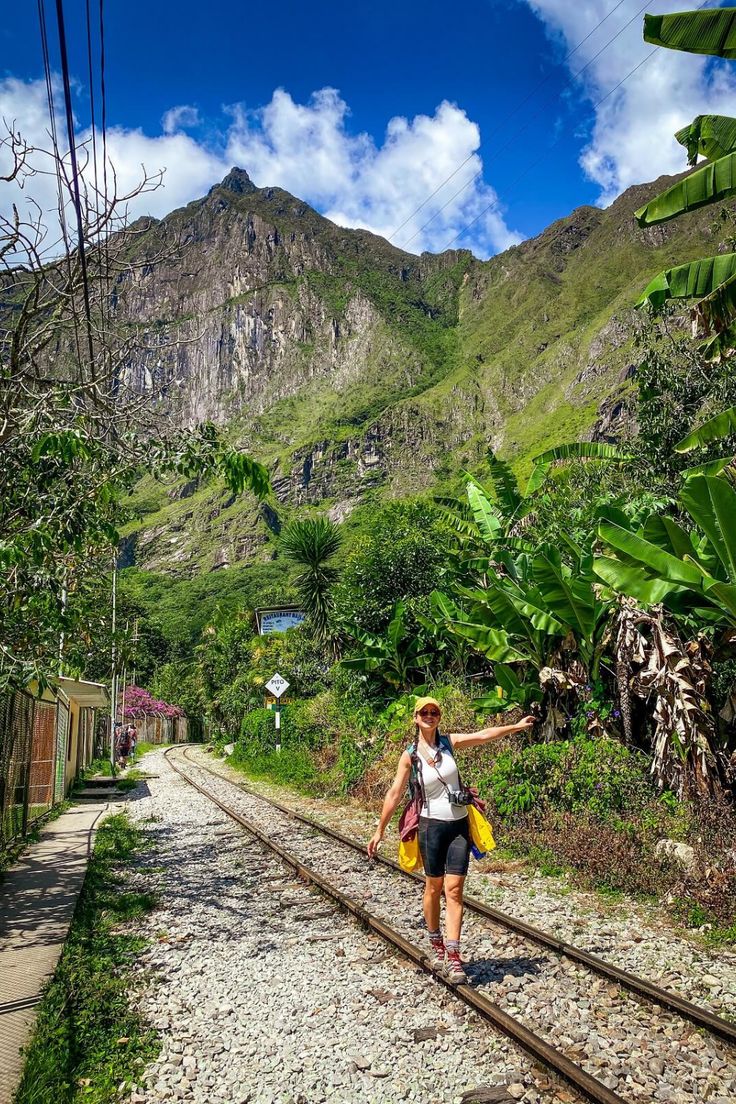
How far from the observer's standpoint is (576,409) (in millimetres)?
118688

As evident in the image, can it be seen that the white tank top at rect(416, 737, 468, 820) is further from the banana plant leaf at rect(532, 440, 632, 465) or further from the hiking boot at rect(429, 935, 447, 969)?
the banana plant leaf at rect(532, 440, 632, 465)

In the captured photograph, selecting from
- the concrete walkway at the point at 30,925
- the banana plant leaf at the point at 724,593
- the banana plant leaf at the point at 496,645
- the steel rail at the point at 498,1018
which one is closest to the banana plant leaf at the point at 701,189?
the banana plant leaf at the point at 724,593

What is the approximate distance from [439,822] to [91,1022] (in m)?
2.58

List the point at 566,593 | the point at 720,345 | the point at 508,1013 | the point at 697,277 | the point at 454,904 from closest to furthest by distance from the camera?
the point at 508,1013 < the point at 454,904 < the point at 697,277 < the point at 720,345 < the point at 566,593

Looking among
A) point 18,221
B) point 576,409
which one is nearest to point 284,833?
point 18,221

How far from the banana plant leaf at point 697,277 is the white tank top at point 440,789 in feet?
17.5

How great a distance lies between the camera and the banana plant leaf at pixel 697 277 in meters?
7.30

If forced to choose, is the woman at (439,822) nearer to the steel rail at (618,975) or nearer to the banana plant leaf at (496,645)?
the steel rail at (618,975)

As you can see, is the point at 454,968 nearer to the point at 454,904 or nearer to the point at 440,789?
the point at 454,904

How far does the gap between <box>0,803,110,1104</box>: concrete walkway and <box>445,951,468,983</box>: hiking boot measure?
2595 mm

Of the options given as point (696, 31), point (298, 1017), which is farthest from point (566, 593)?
point (696, 31)

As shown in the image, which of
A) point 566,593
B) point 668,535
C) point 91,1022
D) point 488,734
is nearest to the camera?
point 91,1022

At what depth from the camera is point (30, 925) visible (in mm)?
6934

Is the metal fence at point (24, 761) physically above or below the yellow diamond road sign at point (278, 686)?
below
